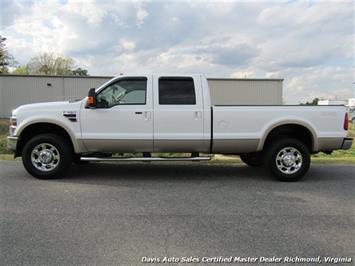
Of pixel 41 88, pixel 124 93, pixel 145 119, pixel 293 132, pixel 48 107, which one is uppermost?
pixel 41 88

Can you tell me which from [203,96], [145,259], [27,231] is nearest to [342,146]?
[203,96]

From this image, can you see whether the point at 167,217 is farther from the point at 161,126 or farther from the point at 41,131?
the point at 41,131

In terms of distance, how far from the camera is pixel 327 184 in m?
6.61

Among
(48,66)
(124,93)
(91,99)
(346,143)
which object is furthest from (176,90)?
(48,66)

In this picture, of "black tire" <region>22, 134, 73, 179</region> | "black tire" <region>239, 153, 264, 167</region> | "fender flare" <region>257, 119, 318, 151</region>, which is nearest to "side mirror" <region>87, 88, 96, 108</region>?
"black tire" <region>22, 134, 73, 179</region>

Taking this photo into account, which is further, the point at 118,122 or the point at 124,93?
the point at 124,93

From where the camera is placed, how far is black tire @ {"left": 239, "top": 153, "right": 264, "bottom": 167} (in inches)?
283

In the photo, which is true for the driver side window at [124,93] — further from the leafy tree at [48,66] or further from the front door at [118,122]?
the leafy tree at [48,66]

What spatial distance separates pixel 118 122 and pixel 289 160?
11.5ft

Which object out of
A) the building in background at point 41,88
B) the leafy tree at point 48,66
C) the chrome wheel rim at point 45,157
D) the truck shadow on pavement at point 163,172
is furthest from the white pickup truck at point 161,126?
the leafy tree at point 48,66

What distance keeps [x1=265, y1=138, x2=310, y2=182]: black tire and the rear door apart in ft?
4.37

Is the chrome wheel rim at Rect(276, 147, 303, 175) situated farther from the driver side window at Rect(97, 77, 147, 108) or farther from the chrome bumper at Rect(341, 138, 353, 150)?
the driver side window at Rect(97, 77, 147, 108)

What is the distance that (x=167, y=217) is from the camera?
178 inches

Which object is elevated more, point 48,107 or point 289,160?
point 48,107
